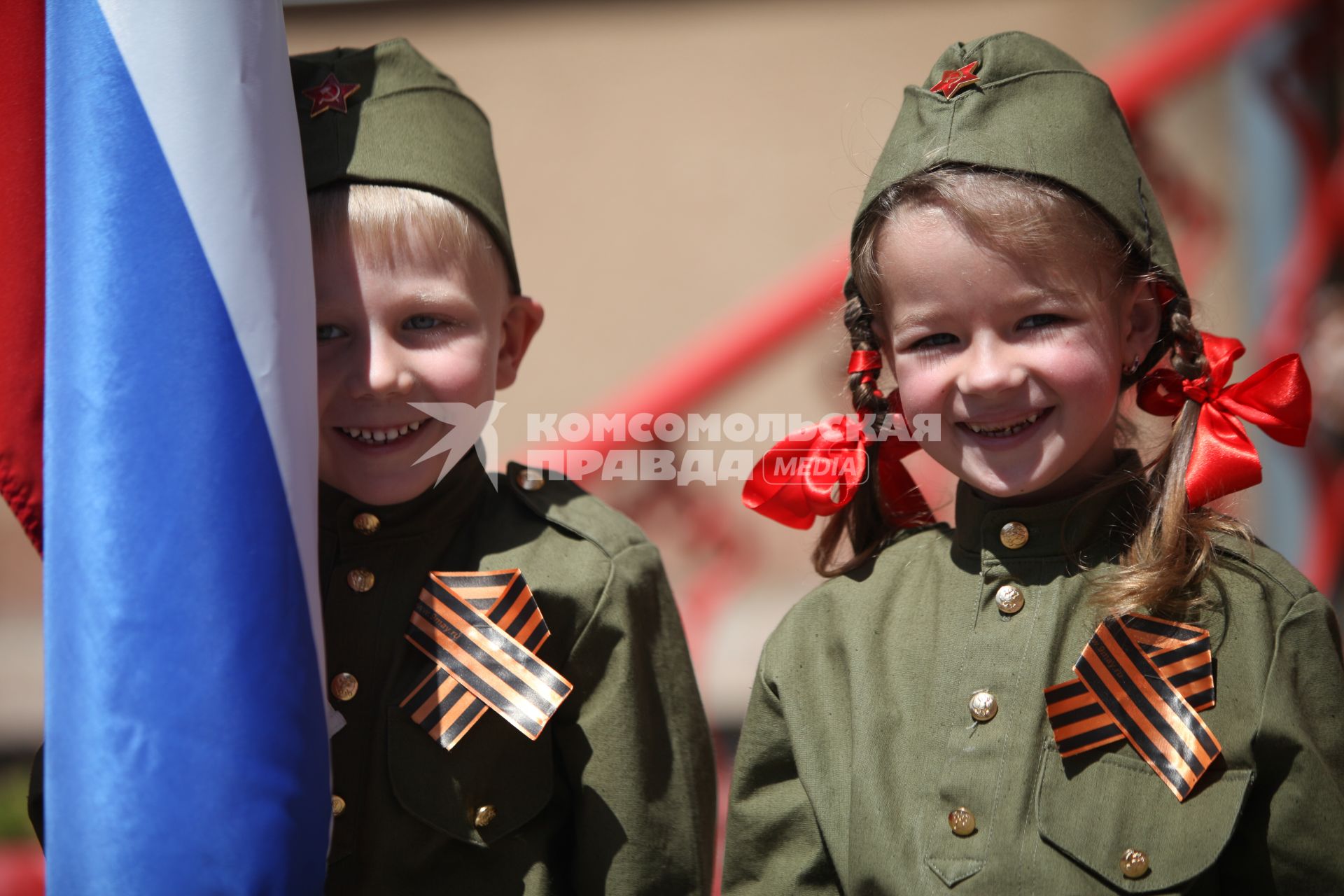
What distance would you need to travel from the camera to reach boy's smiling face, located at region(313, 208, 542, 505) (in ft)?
6.29

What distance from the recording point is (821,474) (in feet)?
6.75

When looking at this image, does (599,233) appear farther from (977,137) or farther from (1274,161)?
(977,137)

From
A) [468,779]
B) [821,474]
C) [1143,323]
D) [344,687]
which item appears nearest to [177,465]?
[344,687]

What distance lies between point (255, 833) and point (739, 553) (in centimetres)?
189

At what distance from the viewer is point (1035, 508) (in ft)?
6.15

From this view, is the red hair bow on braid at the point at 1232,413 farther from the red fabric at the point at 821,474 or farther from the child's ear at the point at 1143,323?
the red fabric at the point at 821,474

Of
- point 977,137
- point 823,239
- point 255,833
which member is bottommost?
point 255,833

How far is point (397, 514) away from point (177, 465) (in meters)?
0.50

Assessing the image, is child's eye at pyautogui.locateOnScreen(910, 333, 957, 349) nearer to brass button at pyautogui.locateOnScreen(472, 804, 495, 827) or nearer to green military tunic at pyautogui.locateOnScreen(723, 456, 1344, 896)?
green military tunic at pyautogui.locateOnScreen(723, 456, 1344, 896)

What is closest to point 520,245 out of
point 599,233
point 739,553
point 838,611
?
point 599,233

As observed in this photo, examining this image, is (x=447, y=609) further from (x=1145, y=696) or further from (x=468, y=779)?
(x=1145, y=696)

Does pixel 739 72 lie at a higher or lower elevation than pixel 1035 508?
higher

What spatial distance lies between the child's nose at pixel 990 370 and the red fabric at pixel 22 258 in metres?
1.18

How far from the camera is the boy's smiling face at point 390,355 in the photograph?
1.92m
